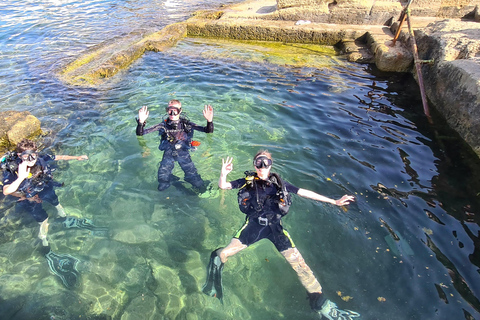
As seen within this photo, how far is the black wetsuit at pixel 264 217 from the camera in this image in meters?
3.62

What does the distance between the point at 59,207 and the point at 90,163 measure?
1.32 meters

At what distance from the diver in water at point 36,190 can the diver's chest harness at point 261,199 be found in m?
2.57

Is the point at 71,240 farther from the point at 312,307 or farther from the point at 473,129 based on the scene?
the point at 473,129

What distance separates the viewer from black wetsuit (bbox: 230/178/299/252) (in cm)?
362

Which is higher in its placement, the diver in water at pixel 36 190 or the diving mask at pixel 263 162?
the diving mask at pixel 263 162

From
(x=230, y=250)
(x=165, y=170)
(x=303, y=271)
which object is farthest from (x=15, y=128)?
(x=303, y=271)

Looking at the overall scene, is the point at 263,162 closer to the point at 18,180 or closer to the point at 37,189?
the point at 18,180

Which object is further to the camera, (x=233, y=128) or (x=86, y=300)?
(x=233, y=128)

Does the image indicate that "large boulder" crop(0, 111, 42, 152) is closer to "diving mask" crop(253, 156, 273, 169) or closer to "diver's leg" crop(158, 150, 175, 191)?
"diver's leg" crop(158, 150, 175, 191)

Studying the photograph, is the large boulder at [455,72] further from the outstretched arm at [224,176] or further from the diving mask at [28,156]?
the diving mask at [28,156]

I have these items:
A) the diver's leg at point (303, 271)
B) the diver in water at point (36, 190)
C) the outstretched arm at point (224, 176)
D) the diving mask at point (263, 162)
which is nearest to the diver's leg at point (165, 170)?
the diver in water at point (36, 190)

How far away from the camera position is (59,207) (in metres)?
4.52

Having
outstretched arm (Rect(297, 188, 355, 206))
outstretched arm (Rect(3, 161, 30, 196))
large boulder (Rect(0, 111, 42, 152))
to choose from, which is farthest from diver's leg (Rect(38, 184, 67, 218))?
outstretched arm (Rect(297, 188, 355, 206))

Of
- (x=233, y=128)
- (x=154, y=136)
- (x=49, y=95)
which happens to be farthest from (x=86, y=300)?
(x=49, y=95)
